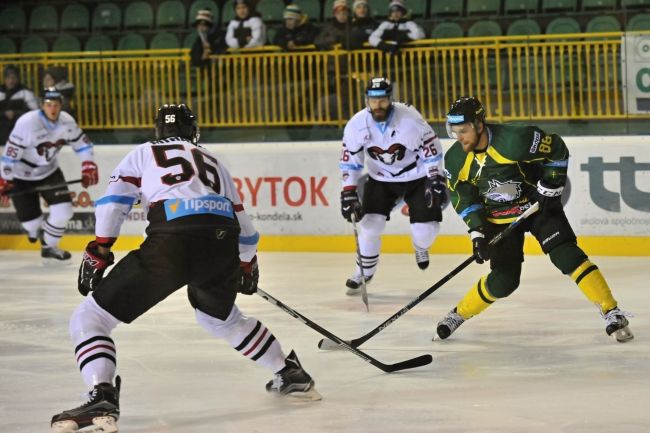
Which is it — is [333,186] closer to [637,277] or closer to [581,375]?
[637,277]

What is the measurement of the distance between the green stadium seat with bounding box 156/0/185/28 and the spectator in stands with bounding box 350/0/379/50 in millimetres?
2536

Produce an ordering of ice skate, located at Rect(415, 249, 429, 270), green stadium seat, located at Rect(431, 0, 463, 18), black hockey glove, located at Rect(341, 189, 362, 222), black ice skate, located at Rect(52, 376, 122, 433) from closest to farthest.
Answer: black ice skate, located at Rect(52, 376, 122, 433) < black hockey glove, located at Rect(341, 189, 362, 222) < ice skate, located at Rect(415, 249, 429, 270) < green stadium seat, located at Rect(431, 0, 463, 18)

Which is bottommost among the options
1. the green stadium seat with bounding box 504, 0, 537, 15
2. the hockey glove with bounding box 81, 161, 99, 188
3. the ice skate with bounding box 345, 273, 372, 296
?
the ice skate with bounding box 345, 273, 372, 296

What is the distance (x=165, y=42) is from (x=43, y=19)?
142 cm

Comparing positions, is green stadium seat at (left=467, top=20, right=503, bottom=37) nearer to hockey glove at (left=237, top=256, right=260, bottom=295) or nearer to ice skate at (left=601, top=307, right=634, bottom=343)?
ice skate at (left=601, top=307, right=634, bottom=343)

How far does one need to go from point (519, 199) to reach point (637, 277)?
8.38ft

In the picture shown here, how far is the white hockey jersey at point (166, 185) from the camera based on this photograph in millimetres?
4398

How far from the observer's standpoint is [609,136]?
30.3ft

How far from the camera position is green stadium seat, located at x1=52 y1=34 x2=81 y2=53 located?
12055 millimetres

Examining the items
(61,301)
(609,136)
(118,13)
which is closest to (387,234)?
(609,136)

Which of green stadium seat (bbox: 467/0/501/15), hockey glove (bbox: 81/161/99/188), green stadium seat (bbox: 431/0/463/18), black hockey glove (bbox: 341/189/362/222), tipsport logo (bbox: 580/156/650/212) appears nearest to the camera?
black hockey glove (bbox: 341/189/362/222)

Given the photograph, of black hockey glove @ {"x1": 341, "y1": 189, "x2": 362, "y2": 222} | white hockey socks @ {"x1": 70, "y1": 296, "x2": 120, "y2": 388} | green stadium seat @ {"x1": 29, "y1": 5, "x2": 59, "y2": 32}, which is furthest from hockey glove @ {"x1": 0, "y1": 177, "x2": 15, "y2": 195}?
white hockey socks @ {"x1": 70, "y1": 296, "x2": 120, "y2": 388}

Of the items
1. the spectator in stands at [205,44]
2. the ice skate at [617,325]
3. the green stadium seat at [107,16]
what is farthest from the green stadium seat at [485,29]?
the ice skate at [617,325]

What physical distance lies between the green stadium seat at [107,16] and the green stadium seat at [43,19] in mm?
444
